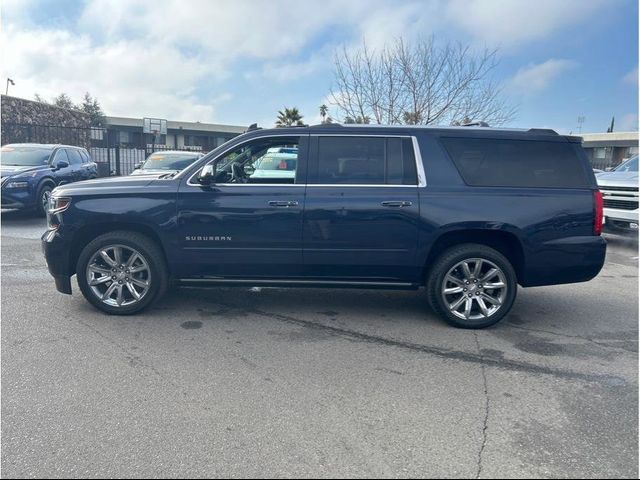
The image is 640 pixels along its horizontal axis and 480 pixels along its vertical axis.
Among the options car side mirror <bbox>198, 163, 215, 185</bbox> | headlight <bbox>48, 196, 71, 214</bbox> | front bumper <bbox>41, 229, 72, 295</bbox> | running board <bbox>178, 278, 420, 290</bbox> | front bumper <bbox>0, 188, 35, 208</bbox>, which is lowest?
running board <bbox>178, 278, 420, 290</bbox>

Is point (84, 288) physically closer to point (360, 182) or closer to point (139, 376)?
point (139, 376)

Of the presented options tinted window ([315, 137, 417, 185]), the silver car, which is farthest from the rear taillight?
the silver car

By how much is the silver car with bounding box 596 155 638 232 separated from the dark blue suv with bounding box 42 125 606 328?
5548 millimetres

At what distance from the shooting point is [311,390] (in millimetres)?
3420

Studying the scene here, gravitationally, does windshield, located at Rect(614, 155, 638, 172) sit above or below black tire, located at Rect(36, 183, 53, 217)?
above

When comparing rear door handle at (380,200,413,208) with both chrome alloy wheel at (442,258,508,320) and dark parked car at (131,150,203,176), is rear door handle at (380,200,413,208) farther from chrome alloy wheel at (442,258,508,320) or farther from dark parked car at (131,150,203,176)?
dark parked car at (131,150,203,176)

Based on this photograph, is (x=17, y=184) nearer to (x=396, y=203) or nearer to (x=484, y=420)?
(x=396, y=203)

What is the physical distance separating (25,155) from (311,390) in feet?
36.9

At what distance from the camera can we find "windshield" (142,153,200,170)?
1321cm

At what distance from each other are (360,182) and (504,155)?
1.48 meters

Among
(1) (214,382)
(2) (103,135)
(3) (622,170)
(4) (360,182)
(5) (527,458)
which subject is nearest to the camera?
(5) (527,458)

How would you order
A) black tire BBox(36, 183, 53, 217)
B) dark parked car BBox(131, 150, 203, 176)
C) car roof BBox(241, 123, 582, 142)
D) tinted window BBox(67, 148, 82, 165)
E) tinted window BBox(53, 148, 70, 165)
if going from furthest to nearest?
dark parked car BBox(131, 150, 203, 176), tinted window BBox(67, 148, 82, 165), tinted window BBox(53, 148, 70, 165), black tire BBox(36, 183, 53, 217), car roof BBox(241, 123, 582, 142)

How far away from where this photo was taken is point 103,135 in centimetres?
2391

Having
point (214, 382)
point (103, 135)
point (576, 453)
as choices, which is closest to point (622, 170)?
point (576, 453)
